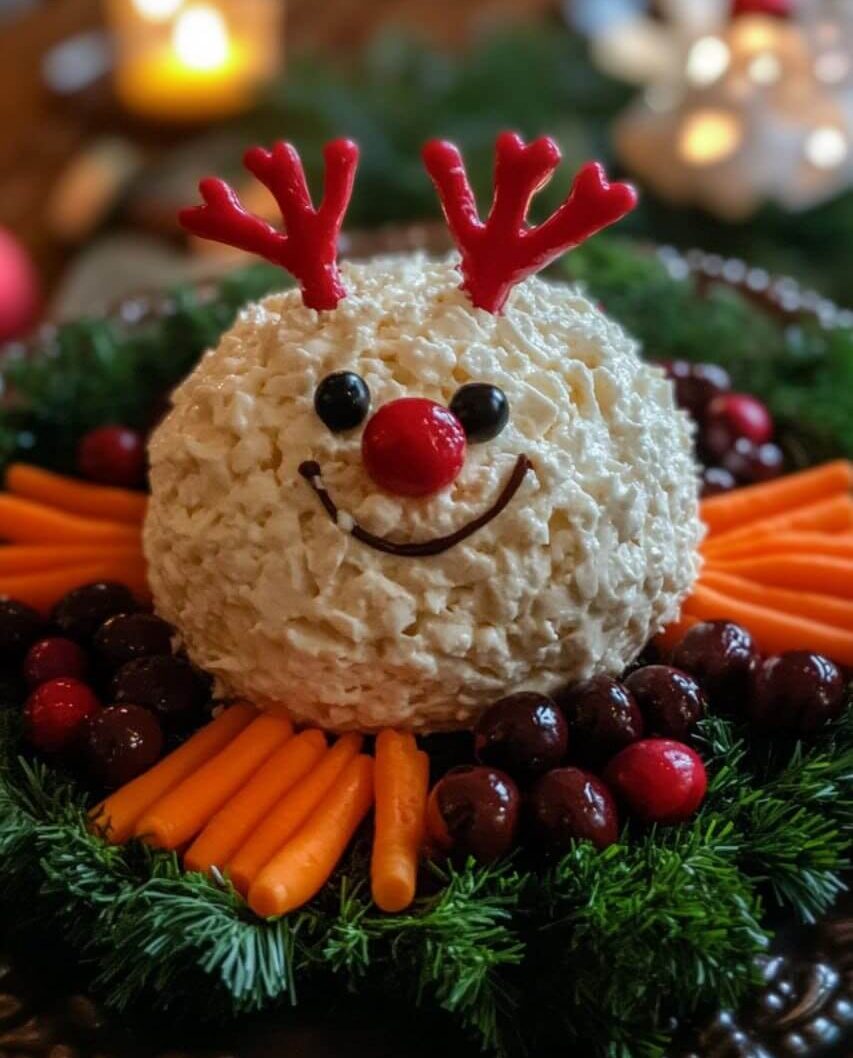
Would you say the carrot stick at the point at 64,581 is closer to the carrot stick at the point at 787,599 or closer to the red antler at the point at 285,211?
the red antler at the point at 285,211

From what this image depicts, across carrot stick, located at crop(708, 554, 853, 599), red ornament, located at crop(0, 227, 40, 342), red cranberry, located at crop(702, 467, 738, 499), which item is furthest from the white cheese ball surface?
red ornament, located at crop(0, 227, 40, 342)

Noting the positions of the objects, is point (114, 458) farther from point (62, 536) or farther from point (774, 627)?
point (774, 627)

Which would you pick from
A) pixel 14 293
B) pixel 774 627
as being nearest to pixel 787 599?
pixel 774 627

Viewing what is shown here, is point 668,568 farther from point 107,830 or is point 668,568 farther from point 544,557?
point 107,830

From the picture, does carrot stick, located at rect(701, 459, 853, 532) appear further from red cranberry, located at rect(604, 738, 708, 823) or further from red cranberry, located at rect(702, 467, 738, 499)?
red cranberry, located at rect(604, 738, 708, 823)

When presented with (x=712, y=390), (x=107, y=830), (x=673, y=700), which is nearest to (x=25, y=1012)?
(x=107, y=830)

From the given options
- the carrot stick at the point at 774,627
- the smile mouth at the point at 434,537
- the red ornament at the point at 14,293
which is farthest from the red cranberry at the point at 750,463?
the red ornament at the point at 14,293
